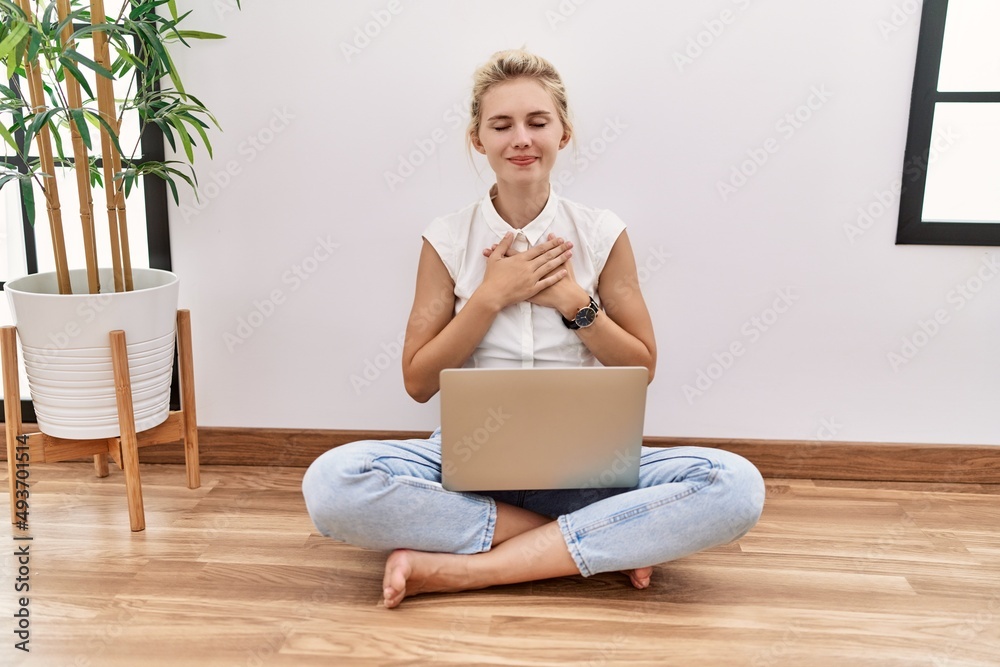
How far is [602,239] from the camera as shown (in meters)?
1.61

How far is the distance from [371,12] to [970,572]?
173cm

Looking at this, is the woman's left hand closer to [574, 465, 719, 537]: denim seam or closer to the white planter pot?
[574, 465, 719, 537]: denim seam

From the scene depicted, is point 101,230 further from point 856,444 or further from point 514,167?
point 856,444

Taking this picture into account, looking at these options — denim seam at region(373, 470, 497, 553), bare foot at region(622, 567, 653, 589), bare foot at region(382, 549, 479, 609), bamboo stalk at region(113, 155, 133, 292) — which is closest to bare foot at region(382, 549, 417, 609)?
bare foot at region(382, 549, 479, 609)

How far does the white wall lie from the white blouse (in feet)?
0.95

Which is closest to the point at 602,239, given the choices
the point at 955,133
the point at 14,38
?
the point at 955,133

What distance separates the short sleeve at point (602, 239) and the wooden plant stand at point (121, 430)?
0.95 metres

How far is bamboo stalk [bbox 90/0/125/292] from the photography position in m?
1.55

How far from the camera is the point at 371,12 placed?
182 centimetres

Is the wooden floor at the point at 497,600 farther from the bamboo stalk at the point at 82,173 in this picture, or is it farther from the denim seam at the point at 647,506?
the bamboo stalk at the point at 82,173

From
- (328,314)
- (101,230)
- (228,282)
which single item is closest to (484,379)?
(328,314)

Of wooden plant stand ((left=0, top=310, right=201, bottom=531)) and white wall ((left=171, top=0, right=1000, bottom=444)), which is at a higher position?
white wall ((left=171, top=0, right=1000, bottom=444))

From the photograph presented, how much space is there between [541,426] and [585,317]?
0.28m

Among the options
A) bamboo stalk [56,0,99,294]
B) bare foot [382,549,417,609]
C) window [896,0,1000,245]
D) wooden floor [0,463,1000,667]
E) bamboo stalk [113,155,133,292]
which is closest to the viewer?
wooden floor [0,463,1000,667]
